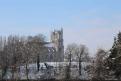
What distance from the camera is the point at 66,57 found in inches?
3848

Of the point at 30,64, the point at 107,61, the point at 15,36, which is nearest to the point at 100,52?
the point at 107,61

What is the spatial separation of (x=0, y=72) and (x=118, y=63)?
44.9 metres

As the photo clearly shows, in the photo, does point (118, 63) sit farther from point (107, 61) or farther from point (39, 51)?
point (39, 51)

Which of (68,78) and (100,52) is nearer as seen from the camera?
(100,52)

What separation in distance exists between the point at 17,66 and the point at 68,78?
51.3 ft

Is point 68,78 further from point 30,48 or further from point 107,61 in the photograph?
point 107,61

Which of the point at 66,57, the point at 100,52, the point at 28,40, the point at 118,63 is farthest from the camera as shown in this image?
the point at 66,57

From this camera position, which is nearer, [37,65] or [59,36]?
[37,65]

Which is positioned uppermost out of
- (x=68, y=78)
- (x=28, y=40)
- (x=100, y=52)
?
(x=28, y=40)

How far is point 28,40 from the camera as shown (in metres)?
91.8

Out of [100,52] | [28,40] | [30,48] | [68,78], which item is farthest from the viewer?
[28,40]

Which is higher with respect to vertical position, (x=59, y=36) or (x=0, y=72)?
(x=59, y=36)

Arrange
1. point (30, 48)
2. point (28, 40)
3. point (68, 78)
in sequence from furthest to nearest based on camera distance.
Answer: point (28, 40), point (30, 48), point (68, 78)

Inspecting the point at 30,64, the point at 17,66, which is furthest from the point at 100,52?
the point at 30,64
